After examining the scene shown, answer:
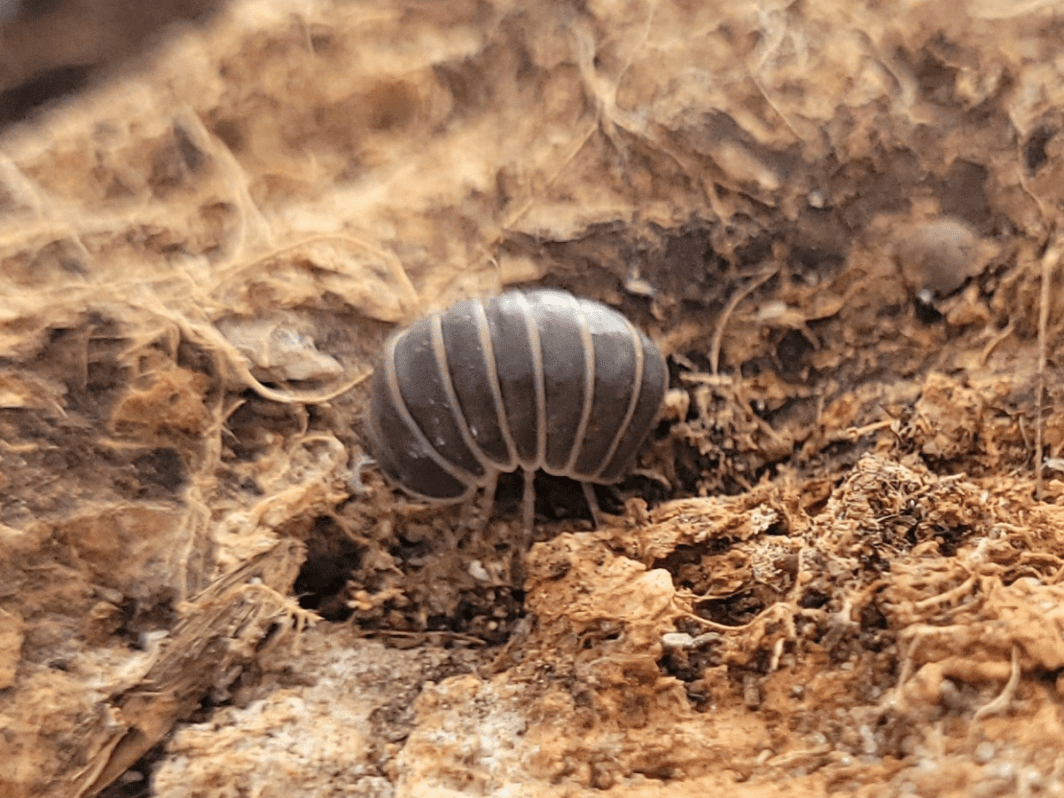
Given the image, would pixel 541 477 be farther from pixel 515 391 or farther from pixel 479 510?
pixel 515 391

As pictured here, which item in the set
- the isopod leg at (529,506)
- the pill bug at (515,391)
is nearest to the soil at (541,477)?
the isopod leg at (529,506)

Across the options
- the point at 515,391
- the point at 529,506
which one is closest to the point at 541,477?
the point at 529,506

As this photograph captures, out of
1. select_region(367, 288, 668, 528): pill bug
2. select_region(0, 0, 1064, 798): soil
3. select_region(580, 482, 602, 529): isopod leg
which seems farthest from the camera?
select_region(580, 482, 602, 529): isopod leg

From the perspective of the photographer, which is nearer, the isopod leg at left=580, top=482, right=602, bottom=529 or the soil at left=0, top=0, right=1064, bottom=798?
the soil at left=0, top=0, right=1064, bottom=798

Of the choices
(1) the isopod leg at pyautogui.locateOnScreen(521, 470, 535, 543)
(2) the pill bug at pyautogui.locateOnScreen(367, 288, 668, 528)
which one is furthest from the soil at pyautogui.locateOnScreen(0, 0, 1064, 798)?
(2) the pill bug at pyautogui.locateOnScreen(367, 288, 668, 528)

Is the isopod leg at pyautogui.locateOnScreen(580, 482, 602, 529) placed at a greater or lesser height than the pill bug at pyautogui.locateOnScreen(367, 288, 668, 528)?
lesser

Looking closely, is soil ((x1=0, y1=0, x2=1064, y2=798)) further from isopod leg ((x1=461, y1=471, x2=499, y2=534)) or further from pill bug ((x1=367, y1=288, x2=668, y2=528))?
pill bug ((x1=367, y1=288, x2=668, y2=528))
